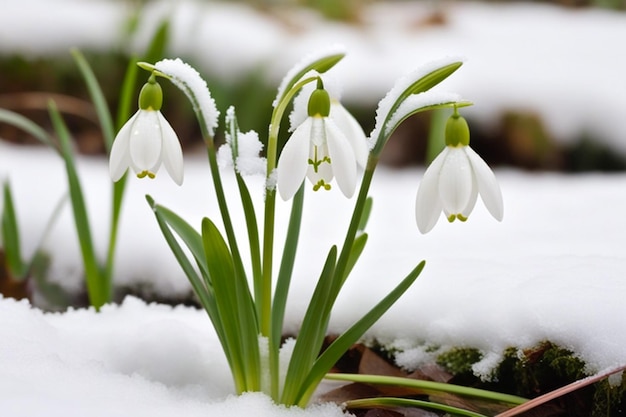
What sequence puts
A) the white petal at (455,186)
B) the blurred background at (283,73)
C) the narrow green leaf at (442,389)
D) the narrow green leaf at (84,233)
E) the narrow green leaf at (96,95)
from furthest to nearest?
the blurred background at (283,73) → the narrow green leaf at (96,95) → the narrow green leaf at (84,233) → the narrow green leaf at (442,389) → the white petal at (455,186)

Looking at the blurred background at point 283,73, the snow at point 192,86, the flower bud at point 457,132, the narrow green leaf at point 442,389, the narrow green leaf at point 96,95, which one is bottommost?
the narrow green leaf at point 442,389

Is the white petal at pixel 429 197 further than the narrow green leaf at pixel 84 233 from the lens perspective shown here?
No

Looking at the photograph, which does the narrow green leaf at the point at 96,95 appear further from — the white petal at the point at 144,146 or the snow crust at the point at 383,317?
the white petal at the point at 144,146

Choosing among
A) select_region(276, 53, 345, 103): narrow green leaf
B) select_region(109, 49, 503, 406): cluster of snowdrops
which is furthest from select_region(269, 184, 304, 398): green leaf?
select_region(276, 53, 345, 103): narrow green leaf

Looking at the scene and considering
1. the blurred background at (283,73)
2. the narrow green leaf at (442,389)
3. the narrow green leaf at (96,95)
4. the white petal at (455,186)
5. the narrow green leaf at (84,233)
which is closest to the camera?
the white petal at (455,186)

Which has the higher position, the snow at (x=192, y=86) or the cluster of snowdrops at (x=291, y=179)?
the snow at (x=192, y=86)

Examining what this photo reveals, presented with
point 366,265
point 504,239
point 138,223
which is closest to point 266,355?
point 366,265

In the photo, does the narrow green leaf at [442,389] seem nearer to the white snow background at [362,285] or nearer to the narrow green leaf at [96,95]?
the white snow background at [362,285]

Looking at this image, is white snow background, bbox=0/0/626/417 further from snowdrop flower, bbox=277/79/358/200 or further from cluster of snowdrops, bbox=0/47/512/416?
snowdrop flower, bbox=277/79/358/200

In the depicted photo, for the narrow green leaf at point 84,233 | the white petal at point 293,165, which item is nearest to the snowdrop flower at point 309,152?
the white petal at point 293,165

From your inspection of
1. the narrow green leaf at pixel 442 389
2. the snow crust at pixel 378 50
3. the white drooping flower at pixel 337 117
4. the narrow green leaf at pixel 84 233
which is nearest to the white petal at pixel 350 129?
the white drooping flower at pixel 337 117
